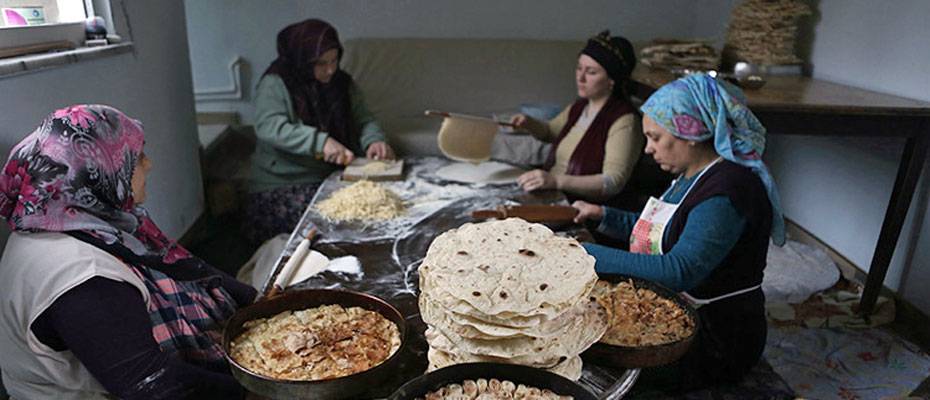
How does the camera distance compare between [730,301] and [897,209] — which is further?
[897,209]

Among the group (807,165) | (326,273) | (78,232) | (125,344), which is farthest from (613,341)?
(807,165)

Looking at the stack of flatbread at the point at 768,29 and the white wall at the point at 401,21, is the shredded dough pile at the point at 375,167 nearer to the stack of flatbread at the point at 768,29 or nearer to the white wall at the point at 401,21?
the white wall at the point at 401,21

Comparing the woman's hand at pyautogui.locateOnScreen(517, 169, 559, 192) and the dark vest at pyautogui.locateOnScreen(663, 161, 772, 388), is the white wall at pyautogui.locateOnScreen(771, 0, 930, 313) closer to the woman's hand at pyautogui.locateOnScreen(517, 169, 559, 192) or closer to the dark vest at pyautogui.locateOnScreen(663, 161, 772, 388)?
the dark vest at pyautogui.locateOnScreen(663, 161, 772, 388)

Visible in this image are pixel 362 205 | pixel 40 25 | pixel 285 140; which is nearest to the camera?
pixel 40 25

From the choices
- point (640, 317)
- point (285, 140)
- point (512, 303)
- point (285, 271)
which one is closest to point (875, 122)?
point (640, 317)

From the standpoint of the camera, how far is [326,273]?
5.44 ft

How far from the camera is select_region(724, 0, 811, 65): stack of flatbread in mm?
3334

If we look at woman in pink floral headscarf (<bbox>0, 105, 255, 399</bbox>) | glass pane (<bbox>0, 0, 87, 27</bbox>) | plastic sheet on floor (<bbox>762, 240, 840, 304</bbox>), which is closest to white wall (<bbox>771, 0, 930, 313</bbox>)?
plastic sheet on floor (<bbox>762, 240, 840, 304</bbox>)

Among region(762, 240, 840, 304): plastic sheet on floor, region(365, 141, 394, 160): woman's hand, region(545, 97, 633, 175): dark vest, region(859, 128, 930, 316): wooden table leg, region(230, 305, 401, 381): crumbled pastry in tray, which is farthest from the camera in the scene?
region(762, 240, 840, 304): plastic sheet on floor

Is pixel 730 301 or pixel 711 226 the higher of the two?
pixel 711 226

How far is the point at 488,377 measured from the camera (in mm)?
1009

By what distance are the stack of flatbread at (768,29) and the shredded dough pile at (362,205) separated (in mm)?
2444

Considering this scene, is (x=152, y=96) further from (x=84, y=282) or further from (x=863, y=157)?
(x=863, y=157)

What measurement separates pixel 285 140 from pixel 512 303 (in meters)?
2.29
